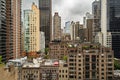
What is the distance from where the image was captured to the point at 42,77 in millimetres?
60125

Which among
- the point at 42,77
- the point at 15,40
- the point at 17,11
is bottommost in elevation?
the point at 42,77

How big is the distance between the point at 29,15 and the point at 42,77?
254 ft

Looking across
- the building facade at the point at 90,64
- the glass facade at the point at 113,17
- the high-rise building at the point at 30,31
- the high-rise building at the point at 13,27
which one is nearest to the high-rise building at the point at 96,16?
the glass facade at the point at 113,17

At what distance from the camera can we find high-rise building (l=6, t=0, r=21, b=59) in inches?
3253

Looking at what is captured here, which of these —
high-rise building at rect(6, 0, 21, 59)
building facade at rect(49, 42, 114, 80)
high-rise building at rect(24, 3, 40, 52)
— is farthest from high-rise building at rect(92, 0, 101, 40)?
building facade at rect(49, 42, 114, 80)

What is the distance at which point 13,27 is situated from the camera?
88.0 metres

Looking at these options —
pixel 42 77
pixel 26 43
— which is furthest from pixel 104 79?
pixel 26 43

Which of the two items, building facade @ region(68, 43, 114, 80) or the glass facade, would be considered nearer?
building facade @ region(68, 43, 114, 80)

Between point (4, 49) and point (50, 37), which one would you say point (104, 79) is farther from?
point (50, 37)

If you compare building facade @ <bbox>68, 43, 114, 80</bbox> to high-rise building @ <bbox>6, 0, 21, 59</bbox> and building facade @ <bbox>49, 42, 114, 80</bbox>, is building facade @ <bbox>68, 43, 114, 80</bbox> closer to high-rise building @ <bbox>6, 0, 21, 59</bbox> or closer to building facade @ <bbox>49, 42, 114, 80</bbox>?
building facade @ <bbox>49, 42, 114, 80</bbox>

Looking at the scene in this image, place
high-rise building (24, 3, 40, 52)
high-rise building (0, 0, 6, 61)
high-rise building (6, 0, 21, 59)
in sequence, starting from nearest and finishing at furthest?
high-rise building (0, 0, 6, 61) < high-rise building (6, 0, 21, 59) < high-rise building (24, 3, 40, 52)

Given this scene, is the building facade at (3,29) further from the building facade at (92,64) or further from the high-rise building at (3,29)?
the building facade at (92,64)

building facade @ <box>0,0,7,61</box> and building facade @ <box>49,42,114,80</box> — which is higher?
building facade @ <box>0,0,7,61</box>

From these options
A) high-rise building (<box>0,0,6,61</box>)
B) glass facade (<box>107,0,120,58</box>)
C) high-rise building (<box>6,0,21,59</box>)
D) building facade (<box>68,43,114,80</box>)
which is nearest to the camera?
building facade (<box>68,43,114,80</box>)
